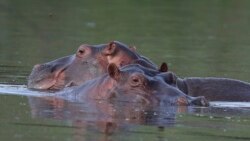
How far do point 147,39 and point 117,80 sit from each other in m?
10.1

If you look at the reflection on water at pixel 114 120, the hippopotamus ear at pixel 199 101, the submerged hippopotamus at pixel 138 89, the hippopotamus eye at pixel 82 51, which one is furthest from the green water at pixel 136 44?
the hippopotamus eye at pixel 82 51

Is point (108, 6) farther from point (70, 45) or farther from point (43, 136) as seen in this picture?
point (43, 136)

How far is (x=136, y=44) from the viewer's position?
64.4 ft

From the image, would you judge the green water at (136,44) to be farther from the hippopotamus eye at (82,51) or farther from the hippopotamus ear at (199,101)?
the hippopotamus eye at (82,51)

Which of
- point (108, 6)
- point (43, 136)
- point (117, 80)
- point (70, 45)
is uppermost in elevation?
point (108, 6)

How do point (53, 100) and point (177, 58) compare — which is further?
point (177, 58)

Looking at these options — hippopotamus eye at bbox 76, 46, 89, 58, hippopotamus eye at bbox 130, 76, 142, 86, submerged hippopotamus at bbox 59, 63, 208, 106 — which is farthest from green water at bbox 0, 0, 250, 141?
hippopotamus eye at bbox 76, 46, 89, 58

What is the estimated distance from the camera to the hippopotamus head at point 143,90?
1065cm

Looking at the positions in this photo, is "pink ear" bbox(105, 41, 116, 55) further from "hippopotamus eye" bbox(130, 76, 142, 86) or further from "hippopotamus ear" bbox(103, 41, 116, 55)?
"hippopotamus eye" bbox(130, 76, 142, 86)

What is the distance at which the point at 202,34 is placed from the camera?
22828 mm

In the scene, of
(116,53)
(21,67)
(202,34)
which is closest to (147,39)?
(202,34)

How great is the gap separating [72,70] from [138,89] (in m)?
1.92

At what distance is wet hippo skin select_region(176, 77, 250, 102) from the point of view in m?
12.1

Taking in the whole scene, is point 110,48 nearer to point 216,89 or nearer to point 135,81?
point 216,89
